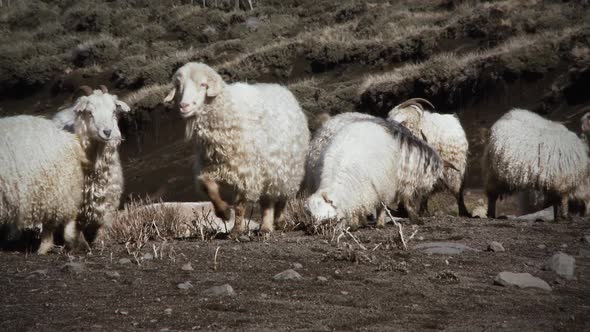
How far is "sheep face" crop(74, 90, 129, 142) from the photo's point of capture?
7735 mm

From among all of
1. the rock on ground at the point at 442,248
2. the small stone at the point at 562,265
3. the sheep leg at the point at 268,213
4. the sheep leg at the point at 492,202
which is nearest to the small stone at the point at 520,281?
the small stone at the point at 562,265

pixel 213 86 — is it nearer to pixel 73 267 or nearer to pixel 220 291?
pixel 73 267

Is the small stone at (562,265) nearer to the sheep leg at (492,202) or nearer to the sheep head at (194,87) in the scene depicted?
the sheep head at (194,87)

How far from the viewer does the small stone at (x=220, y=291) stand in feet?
16.9

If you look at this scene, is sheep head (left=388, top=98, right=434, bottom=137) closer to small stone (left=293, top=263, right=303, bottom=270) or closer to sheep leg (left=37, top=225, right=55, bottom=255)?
sheep leg (left=37, top=225, right=55, bottom=255)

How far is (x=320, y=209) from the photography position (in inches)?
327

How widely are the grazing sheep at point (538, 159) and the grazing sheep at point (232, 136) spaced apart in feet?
11.2

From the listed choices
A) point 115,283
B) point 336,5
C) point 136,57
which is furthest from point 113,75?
point 115,283

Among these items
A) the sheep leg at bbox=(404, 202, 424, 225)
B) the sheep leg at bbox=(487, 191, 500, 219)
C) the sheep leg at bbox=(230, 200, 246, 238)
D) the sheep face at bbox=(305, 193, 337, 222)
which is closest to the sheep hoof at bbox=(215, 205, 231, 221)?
the sheep leg at bbox=(230, 200, 246, 238)

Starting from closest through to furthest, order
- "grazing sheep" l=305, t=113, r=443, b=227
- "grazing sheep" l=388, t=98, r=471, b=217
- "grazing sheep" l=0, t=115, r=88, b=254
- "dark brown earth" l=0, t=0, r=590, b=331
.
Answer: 1. "dark brown earth" l=0, t=0, r=590, b=331
2. "grazing sheep" l=0, t=115, r=88, b=254
3. "grazing sheep" l=305, t=113, r=443, b=227
4. "grazing sheep" l=388, t=98, r=471, b=217

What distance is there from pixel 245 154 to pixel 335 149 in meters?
1.13

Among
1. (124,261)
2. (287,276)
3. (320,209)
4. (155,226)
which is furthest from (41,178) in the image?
(287,276)

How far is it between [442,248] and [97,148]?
3.55 m

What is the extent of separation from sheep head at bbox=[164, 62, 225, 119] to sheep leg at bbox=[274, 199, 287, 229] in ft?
6.78
